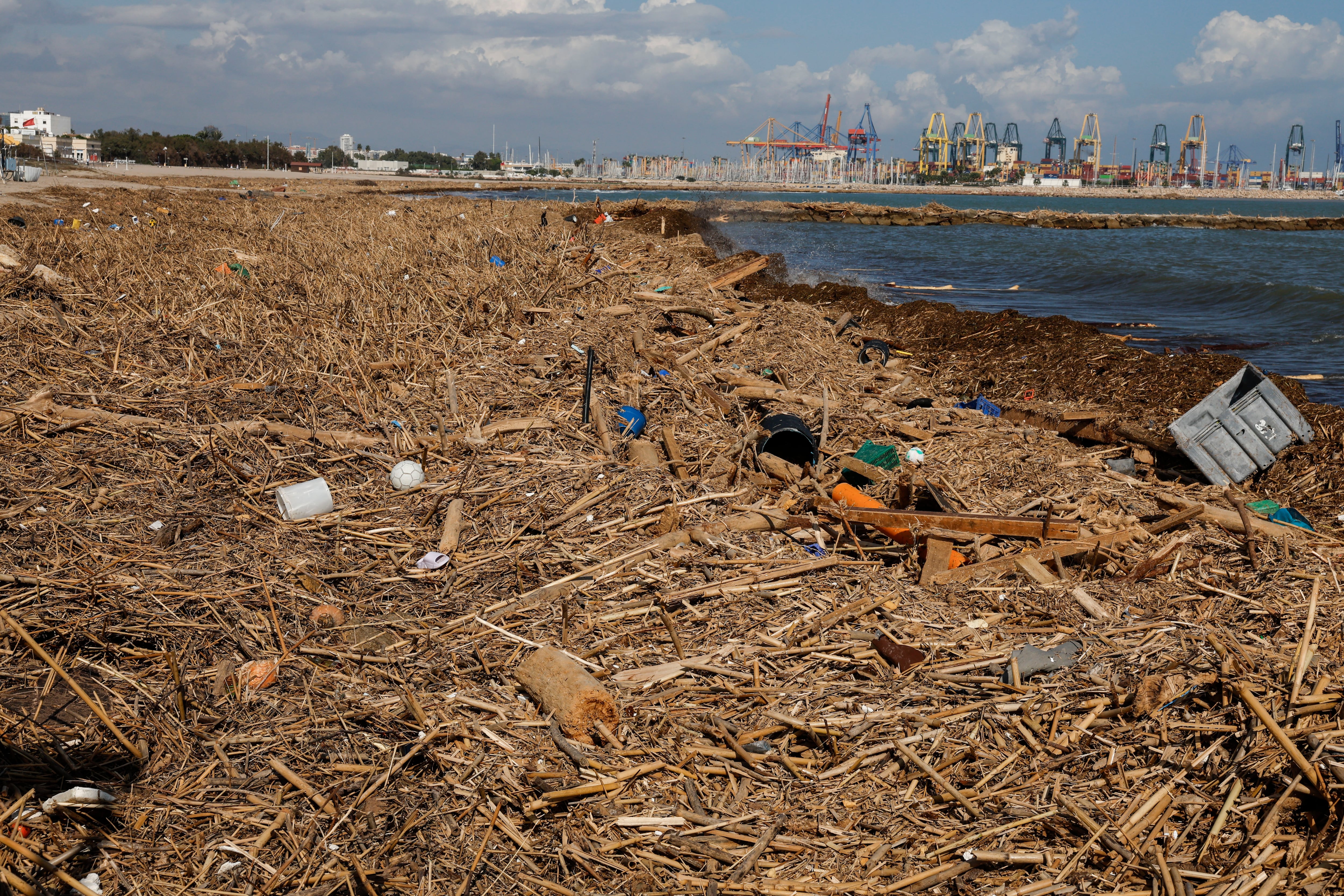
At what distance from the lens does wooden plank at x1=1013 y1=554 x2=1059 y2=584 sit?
4.38 m

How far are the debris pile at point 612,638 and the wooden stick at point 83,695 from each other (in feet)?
0.20

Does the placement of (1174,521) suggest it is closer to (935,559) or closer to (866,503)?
(935,559)

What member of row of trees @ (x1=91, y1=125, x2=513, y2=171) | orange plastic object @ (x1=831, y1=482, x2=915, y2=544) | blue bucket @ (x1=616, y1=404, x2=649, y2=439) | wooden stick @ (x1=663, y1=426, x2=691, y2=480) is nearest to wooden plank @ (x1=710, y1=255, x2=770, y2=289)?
blue bucket @ (x1=616, y1=404, x2=649, y2=439)

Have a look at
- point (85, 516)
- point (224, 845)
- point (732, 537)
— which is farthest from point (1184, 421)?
point (85, 516)

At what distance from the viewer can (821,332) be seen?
10133mm

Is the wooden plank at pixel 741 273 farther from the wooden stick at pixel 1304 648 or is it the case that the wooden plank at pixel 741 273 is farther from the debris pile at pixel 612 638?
the wooden stick at pixel 1304 648

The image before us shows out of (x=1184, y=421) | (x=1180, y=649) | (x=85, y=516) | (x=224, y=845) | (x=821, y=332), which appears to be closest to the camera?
(x=224, y=845)

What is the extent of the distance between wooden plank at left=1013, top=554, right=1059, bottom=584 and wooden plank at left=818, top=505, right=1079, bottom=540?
0.74ft

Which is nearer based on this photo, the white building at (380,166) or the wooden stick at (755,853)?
the wooden stick at (755,853)

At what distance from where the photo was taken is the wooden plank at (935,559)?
441 centimetres

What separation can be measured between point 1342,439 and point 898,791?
697 cm

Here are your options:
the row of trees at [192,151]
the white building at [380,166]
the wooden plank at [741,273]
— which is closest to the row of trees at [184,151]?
the row of trees at [192,151]

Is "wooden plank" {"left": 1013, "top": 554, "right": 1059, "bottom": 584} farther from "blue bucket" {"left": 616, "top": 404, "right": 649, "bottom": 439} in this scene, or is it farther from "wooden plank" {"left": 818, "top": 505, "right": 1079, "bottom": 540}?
"blue bucket" {"left": 616, "top": 404, "right": 649, "bottom": 439}

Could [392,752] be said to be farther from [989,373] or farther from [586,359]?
[989,373]
